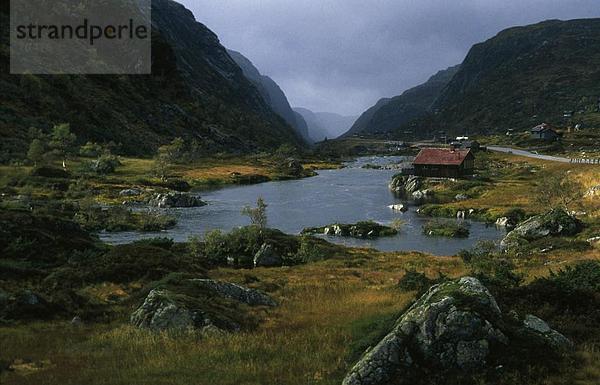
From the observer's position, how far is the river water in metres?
63.1

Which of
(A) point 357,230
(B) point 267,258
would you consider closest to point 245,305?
(B) point 267,258

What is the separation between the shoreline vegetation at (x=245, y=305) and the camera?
43.6 feet

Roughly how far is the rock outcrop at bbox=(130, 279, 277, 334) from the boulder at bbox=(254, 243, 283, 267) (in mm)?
24582

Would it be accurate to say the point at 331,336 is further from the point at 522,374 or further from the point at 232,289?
the point at 232,289

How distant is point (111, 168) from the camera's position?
118625mm

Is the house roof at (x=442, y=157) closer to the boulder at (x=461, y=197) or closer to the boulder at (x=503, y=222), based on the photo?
the boulder at (x=461, y=197)

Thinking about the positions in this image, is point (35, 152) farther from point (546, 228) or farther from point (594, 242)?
point (594, 242)

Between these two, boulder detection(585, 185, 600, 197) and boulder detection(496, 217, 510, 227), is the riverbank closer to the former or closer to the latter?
boulder detection(496, 217, 510, 227)

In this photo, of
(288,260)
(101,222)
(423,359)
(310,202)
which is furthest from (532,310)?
(310,202)

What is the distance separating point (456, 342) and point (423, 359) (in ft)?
3.01

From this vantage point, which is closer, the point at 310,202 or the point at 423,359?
the point at 423,359

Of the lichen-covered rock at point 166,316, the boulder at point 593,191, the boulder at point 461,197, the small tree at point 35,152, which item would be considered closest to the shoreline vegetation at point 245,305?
the lichen-covered rock at point 166,316

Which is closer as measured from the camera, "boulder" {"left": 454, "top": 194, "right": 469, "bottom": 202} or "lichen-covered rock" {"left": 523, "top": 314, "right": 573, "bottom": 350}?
"lichen-covered rock" {"left": 523, "top": 314, "right": 573, "bottom": 350}

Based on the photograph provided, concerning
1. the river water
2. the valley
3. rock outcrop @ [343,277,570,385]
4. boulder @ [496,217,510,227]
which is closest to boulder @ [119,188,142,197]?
the valley
